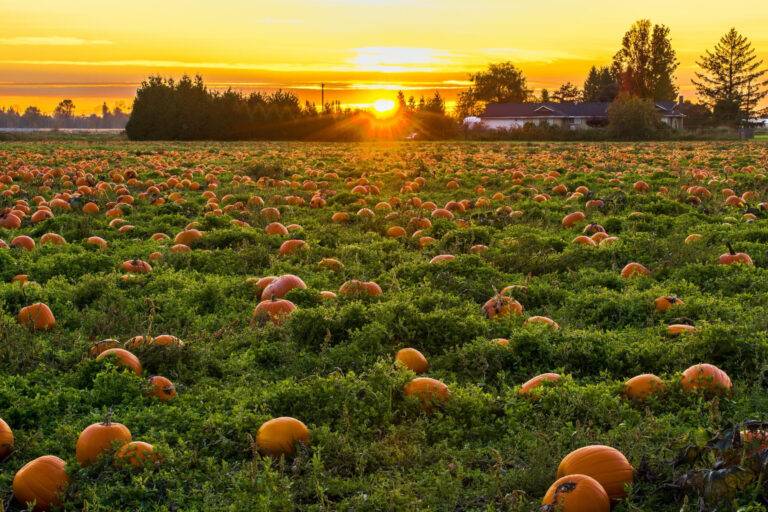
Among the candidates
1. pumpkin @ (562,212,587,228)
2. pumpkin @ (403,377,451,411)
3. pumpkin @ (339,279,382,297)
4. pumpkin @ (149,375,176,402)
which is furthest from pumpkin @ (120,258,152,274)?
pumpkin @ (562,212,587,228)

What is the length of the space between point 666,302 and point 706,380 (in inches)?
73.1

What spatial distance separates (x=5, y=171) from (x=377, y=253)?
12923 millimetres

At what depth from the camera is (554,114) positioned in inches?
4048

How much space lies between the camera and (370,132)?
62531 mm

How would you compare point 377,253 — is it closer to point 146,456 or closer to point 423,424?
point 423,424

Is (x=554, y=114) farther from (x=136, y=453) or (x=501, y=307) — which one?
(x=136, y=453)

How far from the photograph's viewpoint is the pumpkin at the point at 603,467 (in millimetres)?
3506

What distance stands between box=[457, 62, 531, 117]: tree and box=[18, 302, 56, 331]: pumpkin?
389 feet

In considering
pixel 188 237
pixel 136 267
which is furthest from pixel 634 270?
pixel 188 237

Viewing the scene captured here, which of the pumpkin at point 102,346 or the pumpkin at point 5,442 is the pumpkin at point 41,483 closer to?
the pumpkin at point 5,442

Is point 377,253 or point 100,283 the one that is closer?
point 100,283

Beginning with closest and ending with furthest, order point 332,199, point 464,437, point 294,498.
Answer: point 294,498, point 464,437, point 332,199

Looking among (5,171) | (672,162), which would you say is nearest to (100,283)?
(5,171)

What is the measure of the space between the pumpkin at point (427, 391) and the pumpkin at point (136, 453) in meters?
1.49
